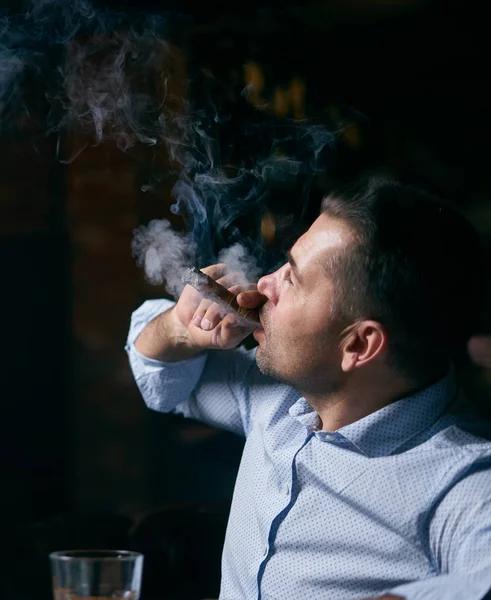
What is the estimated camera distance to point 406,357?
68.6 inches

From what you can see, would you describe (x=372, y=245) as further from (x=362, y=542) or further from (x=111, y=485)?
(x=111, y=485)

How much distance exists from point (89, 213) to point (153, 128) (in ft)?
1.05

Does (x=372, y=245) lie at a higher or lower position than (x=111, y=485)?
higher

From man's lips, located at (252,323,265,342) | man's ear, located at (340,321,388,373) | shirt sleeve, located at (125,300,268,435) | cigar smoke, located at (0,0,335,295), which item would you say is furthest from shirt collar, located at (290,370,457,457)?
cigar smoke, located at (0,0,335,295)

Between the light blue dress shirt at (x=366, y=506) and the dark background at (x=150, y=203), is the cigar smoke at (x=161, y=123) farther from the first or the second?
the light blue dress shirt at (x=366, y=506)

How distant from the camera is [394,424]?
1.70 meters

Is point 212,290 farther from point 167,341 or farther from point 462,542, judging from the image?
point 462,542

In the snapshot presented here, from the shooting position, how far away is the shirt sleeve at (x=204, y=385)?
209cm

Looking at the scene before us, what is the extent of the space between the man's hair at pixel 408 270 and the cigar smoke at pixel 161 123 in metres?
0.46

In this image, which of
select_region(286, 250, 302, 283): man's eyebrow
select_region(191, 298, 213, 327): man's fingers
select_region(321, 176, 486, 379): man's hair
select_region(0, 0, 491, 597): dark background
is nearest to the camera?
select_region(321, 176, 486, 379): man's hair

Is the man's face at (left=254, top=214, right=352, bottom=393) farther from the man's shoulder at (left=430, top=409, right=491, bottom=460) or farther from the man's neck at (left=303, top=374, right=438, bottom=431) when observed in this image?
the man's shoulder at (left=430, top=409, right=491, bottom=460)

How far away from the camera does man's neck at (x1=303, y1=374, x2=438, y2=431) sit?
176cm

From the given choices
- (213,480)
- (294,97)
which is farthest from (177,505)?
(294,97)

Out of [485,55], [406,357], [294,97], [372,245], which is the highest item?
[485,55]
